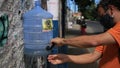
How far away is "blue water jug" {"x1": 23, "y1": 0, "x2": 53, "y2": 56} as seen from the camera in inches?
209

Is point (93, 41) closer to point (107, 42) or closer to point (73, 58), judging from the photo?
point (107, 42)

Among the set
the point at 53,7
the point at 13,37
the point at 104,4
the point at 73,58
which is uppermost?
the point at 104,4

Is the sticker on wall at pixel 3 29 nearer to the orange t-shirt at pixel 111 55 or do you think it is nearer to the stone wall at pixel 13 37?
the stone wall at pixel 13 37

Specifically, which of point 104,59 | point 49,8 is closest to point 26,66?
point 104,59

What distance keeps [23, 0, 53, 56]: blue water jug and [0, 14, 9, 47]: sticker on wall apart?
18.7 inches

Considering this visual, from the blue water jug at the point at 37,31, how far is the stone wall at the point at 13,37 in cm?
11

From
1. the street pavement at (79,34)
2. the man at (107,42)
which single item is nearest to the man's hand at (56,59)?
the man at (107,42)

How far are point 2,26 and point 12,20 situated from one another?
1.45 ft

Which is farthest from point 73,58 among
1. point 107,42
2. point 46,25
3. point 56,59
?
point 107,42

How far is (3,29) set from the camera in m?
4.88

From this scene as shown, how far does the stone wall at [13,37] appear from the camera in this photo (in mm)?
4963

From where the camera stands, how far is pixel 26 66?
19.8 feet

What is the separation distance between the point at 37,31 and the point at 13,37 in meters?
0.32

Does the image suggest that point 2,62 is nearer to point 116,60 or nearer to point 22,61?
point 22,61
